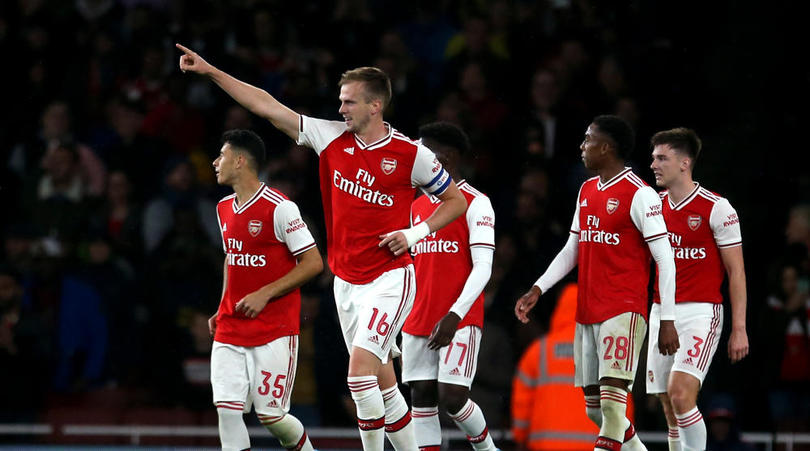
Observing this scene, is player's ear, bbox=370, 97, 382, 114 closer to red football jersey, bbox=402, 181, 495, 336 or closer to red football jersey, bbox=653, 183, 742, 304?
red football jersey, bbox=402, 181, 495, 336

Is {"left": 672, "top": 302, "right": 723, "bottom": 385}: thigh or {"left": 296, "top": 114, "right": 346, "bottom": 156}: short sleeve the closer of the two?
{"left": 296, "top": 114, "right": 346, "bottom": 156}: short sleeve

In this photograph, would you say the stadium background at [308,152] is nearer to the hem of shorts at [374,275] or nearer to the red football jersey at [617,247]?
the red football jersey at [617,247]

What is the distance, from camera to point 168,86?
13039mm

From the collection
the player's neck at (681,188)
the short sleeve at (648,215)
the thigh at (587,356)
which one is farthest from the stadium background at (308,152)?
the short sleeve at (648,215)

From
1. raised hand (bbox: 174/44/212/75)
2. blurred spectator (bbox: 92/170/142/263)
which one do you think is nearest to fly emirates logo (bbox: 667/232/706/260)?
raised hand (bbox: 174/44/212/75)

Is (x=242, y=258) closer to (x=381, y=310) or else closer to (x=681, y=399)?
(x=381, y=310)

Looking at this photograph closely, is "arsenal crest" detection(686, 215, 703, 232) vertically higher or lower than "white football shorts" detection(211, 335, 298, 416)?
higher

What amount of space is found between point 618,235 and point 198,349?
4.85 m

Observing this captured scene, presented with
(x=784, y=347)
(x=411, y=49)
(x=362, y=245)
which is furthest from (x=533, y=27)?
(x=362, y=245)

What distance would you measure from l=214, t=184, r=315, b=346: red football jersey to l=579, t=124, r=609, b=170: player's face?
1732 millimetres

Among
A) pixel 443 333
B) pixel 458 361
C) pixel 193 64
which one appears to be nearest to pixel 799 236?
pixel 458 361

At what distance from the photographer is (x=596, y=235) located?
747cm

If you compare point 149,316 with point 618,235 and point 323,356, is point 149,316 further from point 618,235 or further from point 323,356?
point 618,235

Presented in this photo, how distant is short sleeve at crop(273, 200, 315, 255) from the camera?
7.07 meters
